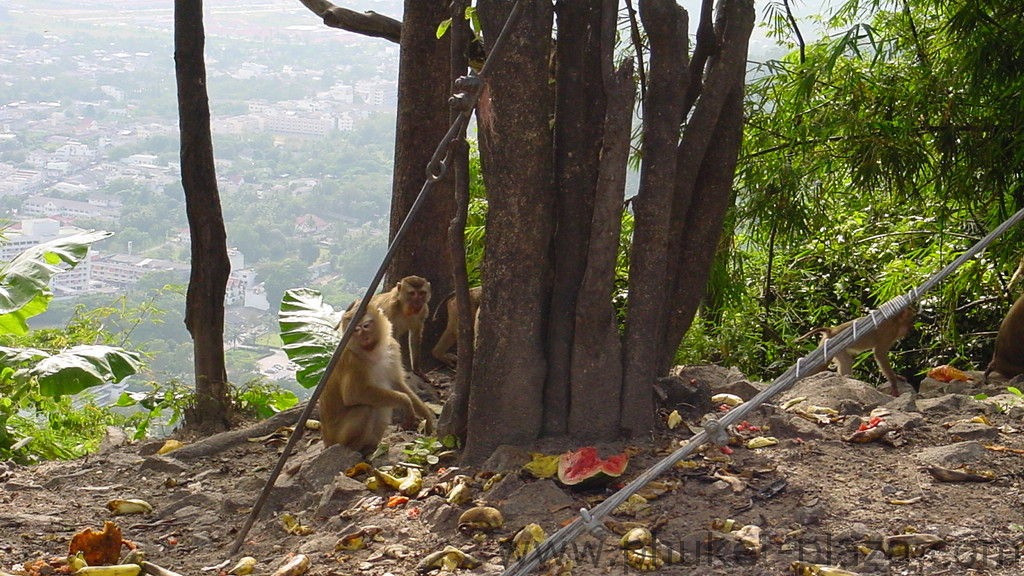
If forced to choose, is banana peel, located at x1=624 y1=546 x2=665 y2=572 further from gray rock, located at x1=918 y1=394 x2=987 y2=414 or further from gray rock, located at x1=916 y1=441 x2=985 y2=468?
gray rock, located at x1=918 y1=394 x2=987 y2=414

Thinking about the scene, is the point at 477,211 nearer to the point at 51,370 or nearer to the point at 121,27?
the point at 51,370

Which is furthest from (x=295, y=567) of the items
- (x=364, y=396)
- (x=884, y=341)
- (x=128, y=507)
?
(x=884, y=341)

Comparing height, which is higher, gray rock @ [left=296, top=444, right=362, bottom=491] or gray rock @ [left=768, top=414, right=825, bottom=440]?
gray rock @ [left=768, top=414, right=825, bottom=440]

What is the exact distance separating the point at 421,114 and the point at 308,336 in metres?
1.71

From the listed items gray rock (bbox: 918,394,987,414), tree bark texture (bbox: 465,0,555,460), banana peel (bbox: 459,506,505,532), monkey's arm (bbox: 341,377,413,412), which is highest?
tree bark texture (bbox: 465,0,555,460)

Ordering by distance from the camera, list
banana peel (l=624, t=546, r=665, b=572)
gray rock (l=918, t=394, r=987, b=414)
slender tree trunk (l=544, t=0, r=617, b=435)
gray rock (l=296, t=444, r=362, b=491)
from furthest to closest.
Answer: gray rock (l=918, t=394, r=987, b=414) → gray rock (l=296, t=444, r=362, b=491) → slender tree trunk (l=544, t=0, r=617, b=435) → banana peel (l=624, t=546, r=665, b=572)

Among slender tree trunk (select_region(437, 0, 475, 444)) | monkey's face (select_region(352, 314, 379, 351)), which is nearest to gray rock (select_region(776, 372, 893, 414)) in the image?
slender tree trunk (select_region(437, 0, 475, 444))

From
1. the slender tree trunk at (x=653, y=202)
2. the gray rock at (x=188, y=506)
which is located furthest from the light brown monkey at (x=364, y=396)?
the slender tree trunk at (x=653, y=202)

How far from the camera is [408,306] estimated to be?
6.03 metres

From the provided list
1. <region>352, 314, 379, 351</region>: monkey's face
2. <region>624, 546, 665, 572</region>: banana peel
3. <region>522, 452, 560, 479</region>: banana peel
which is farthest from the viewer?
<region>352, 314, 379, 351</region>: monkey's face

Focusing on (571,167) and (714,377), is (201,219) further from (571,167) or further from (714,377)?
(714,377)

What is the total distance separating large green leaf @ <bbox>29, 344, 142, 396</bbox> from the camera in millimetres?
5977

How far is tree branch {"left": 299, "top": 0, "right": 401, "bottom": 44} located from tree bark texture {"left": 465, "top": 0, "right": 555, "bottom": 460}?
286cm

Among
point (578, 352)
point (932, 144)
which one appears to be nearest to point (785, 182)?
point (932, 144)
